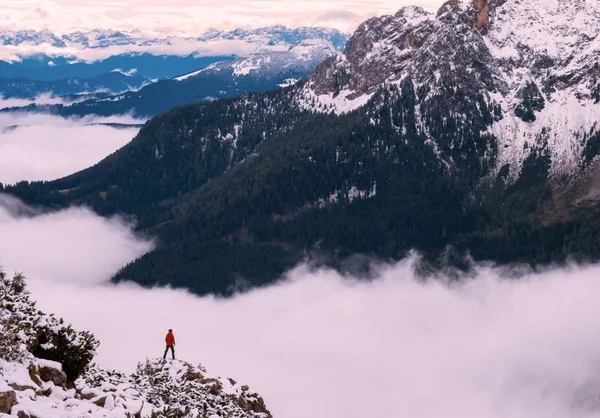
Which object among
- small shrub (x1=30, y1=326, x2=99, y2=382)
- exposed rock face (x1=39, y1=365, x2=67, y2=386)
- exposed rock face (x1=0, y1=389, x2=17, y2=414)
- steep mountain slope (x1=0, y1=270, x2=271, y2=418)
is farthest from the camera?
small shrub (x1=30, y1=326, x2=99, y2=382)

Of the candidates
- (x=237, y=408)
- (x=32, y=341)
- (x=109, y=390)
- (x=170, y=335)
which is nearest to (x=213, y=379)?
(x=237, y=408)

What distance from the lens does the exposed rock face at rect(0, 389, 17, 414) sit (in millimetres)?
50312

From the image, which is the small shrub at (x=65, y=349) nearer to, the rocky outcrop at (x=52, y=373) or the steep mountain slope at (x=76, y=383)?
the steep mountain slope at (x=76, y=383)

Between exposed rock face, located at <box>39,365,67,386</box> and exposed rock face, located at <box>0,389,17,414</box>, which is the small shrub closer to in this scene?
exposed rock face, located at <box>39,365,67,386</box>

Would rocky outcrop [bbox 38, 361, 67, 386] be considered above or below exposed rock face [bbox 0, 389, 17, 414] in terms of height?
below

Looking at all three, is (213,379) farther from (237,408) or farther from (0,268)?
(0,268)

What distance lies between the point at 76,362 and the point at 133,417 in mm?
11134

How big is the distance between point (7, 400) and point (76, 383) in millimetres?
17038

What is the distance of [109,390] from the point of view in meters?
67.2

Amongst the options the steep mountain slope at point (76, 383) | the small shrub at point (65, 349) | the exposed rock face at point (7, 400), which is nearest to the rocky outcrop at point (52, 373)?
the steep mountain slope at point (76, 383)

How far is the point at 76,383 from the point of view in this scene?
6769 centimetres

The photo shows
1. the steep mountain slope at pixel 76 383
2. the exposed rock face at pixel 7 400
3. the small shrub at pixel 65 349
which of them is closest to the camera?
the exposed rock face at pixel 7 400

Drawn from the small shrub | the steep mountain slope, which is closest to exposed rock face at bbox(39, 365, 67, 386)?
the steep mountain slope

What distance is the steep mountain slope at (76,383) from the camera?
55.6 metres
